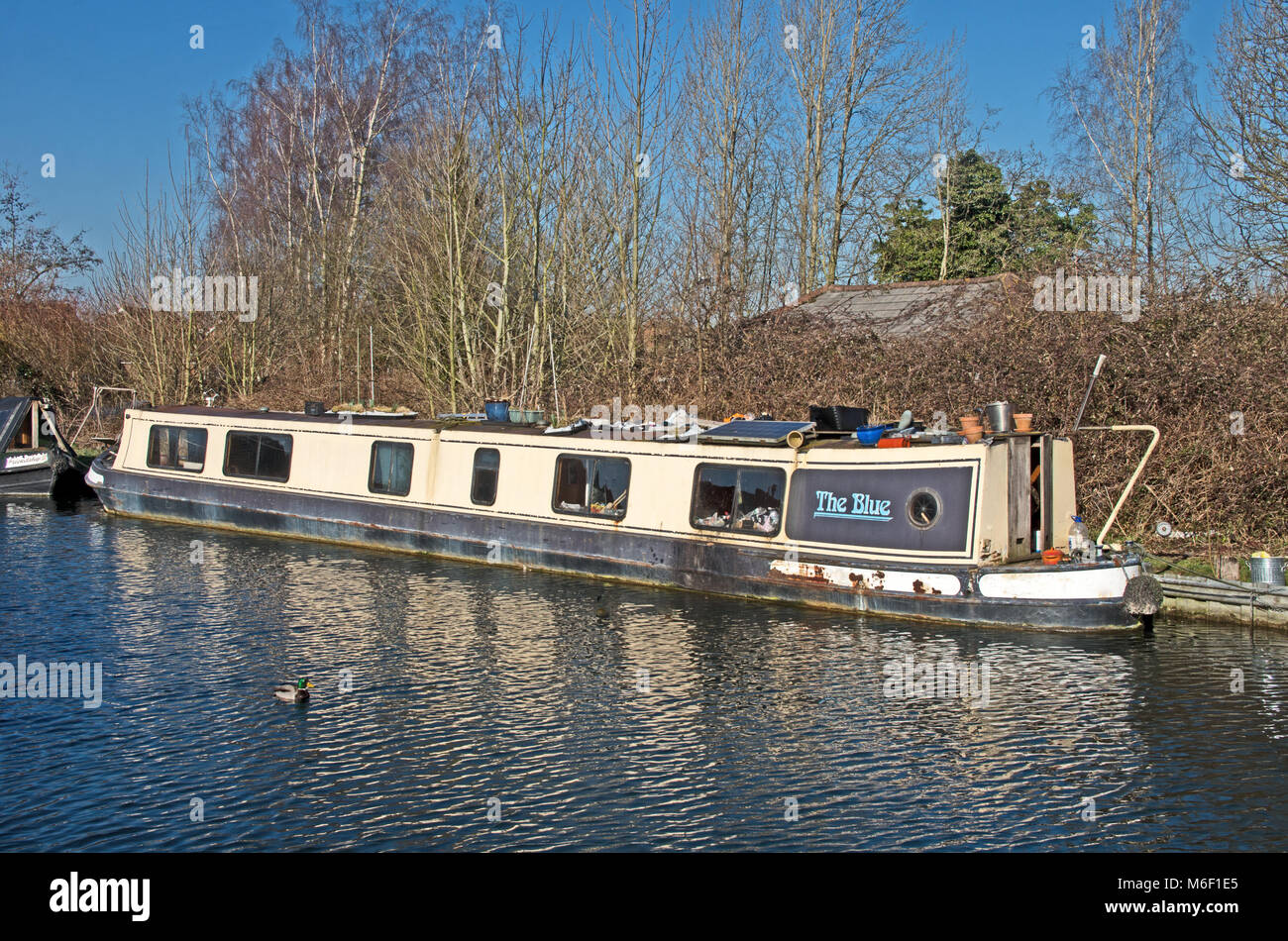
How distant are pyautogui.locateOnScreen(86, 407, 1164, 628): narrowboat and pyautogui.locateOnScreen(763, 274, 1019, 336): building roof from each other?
7.05 meters

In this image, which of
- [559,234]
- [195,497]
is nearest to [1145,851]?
[195,497]

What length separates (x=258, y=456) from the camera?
19.6 m

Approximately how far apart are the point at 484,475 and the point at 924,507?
7173mm

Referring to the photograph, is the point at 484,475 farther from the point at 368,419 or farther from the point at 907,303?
the point at 907,303

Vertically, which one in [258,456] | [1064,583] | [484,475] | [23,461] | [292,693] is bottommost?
[292,693]

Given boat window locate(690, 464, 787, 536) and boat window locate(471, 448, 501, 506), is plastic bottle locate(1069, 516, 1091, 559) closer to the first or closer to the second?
boat window locate(690, 464, 787, 536)

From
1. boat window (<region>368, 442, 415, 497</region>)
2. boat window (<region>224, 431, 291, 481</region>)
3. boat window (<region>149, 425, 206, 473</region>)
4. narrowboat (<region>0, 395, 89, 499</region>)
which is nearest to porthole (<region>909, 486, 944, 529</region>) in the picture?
boat window (<region>368, 442, 415, 497</region>)

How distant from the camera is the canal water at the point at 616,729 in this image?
7.70 metres

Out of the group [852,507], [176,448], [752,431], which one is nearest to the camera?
[852,507]

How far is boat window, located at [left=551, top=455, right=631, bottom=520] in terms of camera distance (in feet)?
51.9

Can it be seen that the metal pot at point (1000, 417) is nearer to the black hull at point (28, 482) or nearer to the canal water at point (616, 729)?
the canal water at point (616, 729)

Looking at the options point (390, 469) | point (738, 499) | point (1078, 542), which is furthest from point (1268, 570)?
point (390, 469)

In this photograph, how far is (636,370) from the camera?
2381 cm
